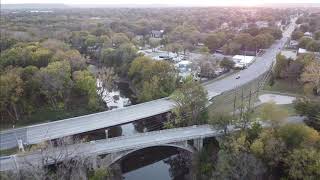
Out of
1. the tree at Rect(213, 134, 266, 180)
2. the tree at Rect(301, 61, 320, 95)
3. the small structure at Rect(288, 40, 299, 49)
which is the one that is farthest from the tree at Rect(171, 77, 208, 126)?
the small structure at Rect(288, 40, 299, 49)

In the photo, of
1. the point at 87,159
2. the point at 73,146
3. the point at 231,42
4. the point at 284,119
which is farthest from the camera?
the point at 231,42

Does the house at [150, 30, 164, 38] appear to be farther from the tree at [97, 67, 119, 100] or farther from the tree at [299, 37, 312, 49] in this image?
the tree at [97, 67, 119, 100]

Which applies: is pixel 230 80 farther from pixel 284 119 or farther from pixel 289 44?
pixel 289 44

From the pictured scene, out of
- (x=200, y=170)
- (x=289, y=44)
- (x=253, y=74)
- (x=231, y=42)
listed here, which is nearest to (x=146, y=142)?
(x=200, y=170)

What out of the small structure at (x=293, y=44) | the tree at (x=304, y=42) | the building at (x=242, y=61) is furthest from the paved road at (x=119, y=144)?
the small structure at (x=293, y=44)

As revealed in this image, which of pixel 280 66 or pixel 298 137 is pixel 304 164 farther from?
pixel 280 66

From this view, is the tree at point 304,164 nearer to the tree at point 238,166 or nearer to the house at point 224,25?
the tree at point 238,166
